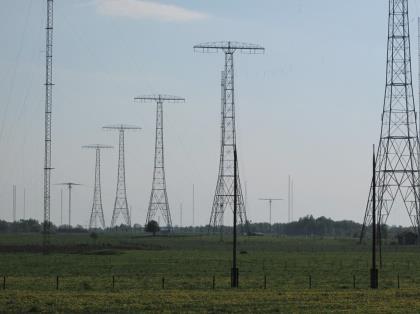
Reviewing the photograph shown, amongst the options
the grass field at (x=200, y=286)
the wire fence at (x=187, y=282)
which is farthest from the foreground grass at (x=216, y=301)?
the wire fence at (x=187, y=282)

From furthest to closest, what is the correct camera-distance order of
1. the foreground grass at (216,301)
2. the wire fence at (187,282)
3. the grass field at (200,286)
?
the wire fence at (187,282), the grass field at (200,286), the foreground grass at (216,301)

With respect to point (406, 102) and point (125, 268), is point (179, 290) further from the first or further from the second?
point (406, 102)

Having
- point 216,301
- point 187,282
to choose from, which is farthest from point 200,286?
point 216,301

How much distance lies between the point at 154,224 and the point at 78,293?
477ft

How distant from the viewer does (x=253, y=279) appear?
58281 mm

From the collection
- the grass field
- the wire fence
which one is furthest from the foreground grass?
the wire fence

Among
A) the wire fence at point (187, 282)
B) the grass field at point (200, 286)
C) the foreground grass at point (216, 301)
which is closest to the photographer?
the foreground grass at point (216, 301)

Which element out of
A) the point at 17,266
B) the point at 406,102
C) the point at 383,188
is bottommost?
the point at 17,266

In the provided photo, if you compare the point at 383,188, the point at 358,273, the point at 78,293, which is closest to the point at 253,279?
the point at 358,273

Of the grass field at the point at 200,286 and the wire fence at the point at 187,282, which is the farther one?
the wire fence at the point at 187,282

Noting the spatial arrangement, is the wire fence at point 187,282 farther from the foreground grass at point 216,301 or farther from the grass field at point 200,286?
the foreground grass at point 216,301

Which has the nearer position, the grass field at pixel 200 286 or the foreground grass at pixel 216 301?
the foreground grass at pixel 216 301

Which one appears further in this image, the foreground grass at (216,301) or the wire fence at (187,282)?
the wire fence at (187,282)

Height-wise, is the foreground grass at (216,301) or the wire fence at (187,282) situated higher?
the foreground grass at (216,301)
